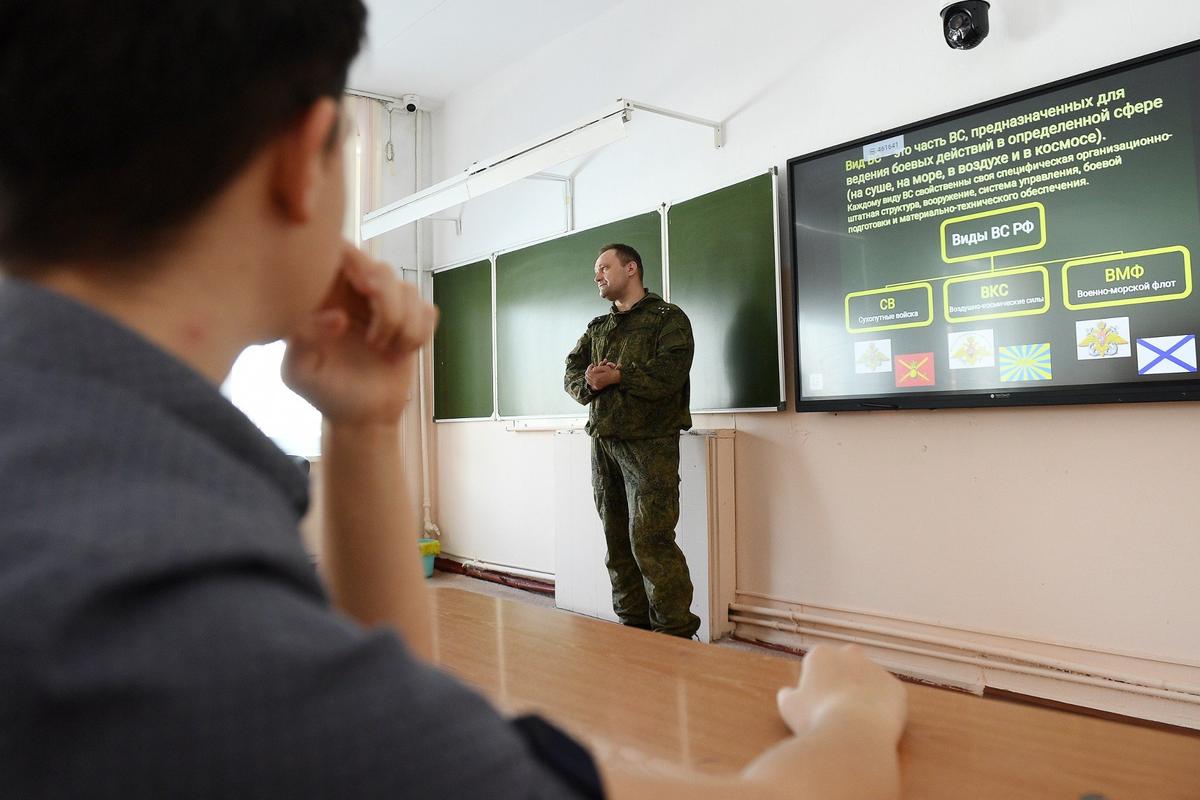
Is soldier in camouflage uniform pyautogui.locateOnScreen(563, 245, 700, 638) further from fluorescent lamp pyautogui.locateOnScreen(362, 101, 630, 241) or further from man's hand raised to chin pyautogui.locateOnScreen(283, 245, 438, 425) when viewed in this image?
man's hand raised to chin pyautogui.locateOnScreen(283, 245, 438, 425)

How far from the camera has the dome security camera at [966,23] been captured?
289cm

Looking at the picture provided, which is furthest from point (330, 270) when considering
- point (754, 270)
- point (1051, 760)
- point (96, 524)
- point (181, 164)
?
point (754, 270)

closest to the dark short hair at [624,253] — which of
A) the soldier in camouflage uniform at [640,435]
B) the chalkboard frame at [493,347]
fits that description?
the soldier in camouflage uniform at [640,435]

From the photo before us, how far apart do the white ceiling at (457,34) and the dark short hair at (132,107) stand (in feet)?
14.7

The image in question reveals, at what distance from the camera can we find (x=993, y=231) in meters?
2.88

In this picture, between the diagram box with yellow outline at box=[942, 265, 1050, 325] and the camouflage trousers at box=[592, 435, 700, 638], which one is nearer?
the diagram box with yellow outline at box=[942, 265, 1050, 325]

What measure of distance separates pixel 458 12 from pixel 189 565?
16.8ft

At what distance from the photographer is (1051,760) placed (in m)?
0.61

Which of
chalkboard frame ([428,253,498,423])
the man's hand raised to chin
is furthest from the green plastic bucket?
the man's hand raised to chin

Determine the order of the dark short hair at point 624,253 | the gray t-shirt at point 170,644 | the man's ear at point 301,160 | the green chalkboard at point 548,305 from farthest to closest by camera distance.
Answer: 1. the green chalkboard at point 548,305
2. the dark short hair at point 624,253
3. the man's ear at point 301,160
4. the gray t-shirt at point 170,644

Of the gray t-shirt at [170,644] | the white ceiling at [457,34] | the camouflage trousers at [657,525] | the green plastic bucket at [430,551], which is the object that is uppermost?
the white ceiling at [457,34]

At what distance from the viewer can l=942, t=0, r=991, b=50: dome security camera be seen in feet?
9.47

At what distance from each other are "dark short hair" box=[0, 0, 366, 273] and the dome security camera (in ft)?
10.2

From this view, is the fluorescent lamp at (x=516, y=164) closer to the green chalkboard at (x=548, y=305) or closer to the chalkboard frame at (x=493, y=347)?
the green chalkboard at (x=548, y=305)
